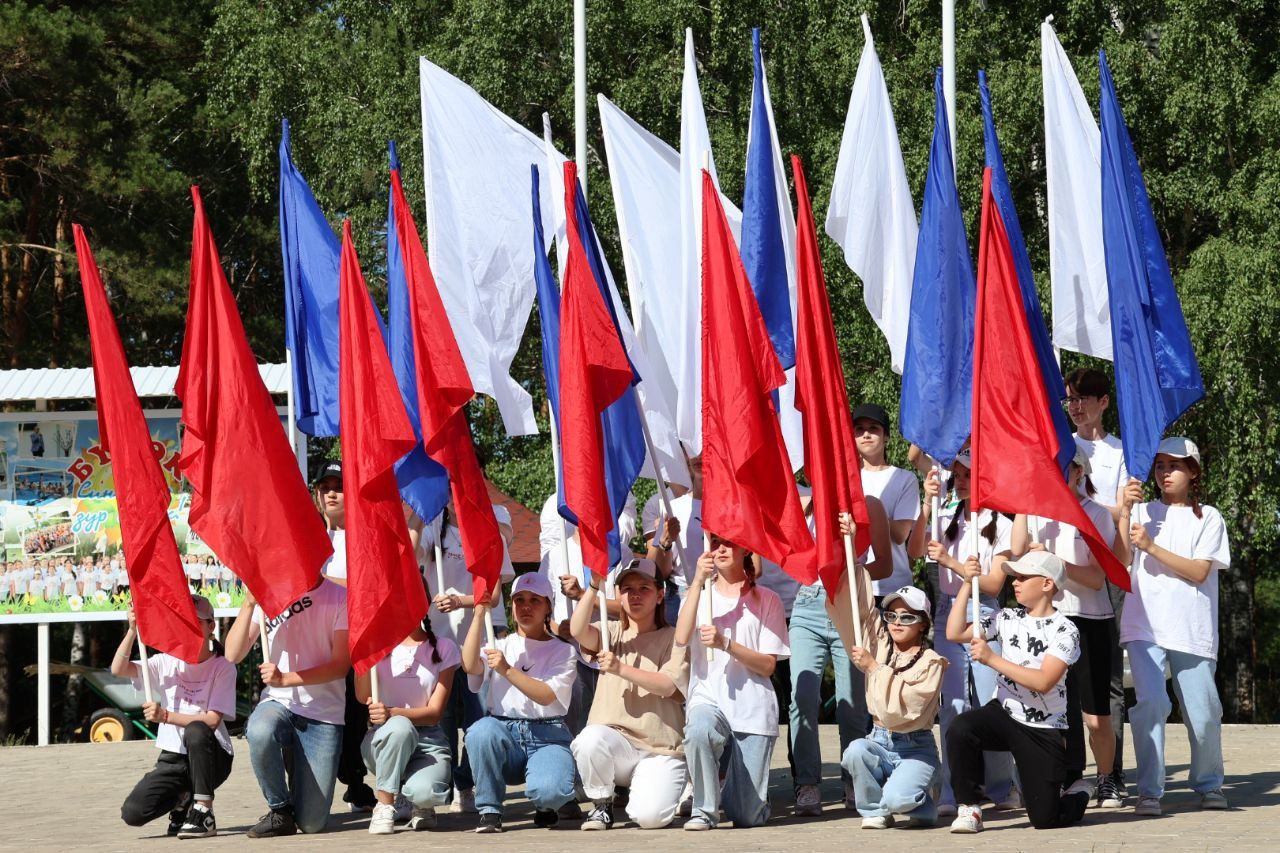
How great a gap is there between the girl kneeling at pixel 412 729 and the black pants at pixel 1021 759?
2514mm

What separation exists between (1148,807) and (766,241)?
3994 millimetres

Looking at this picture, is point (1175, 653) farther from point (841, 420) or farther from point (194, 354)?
point (194, 354)

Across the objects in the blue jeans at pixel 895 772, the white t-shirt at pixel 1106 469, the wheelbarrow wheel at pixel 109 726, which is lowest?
the blue jeans at pixel 895 772

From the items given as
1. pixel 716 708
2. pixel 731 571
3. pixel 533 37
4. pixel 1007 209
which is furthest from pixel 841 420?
pixel 533 37

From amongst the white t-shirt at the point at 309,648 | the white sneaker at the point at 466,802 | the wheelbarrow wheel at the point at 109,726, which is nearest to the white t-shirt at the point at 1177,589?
the white sneaker at the point at 466,802

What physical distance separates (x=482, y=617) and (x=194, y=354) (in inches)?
76.2

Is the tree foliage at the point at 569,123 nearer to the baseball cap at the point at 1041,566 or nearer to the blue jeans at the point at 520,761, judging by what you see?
the blue jeans at the point at 520,761

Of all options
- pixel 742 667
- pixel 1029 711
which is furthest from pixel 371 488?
pixel 1029 711

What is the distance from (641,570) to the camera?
9.27 meters

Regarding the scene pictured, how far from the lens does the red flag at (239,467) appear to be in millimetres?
8938

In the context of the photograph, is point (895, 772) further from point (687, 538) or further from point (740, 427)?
point (687, 538)

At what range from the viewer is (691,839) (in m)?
8.27

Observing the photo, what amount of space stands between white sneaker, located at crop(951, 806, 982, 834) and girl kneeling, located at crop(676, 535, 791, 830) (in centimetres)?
97

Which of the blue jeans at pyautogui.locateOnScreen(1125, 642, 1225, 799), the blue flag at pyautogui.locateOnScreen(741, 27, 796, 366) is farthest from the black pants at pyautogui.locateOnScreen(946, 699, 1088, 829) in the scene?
the blue flag at pyautogui.locateOnScreen(741, 27, 796, 366)
